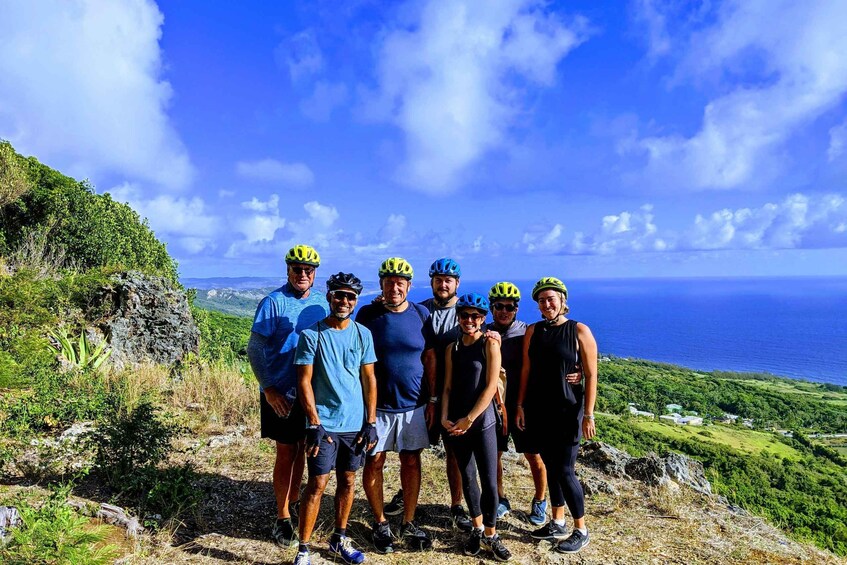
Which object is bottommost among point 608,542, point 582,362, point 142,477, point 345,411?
point 608,542

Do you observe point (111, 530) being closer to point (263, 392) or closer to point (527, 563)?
point (263, 392)

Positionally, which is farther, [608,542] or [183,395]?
[183,395]

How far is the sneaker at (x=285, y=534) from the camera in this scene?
3.96 metres

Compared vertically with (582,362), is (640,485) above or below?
below

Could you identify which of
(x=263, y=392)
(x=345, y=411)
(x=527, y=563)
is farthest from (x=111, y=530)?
(x=527, y=563)

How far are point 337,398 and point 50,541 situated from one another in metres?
1.92

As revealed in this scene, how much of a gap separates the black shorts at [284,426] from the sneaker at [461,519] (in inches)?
64.7

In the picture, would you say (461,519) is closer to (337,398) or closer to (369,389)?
(369,389)

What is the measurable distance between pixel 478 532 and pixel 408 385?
1.35 meters

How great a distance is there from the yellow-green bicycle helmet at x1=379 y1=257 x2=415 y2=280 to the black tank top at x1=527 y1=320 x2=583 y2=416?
3.96ft

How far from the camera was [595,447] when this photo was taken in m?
6.51

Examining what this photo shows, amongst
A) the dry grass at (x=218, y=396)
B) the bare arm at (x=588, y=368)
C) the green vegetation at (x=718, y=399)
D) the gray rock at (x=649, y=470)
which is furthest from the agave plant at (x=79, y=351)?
the green vegetation at (x=718, y=399)

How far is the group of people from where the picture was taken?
357 centimetres

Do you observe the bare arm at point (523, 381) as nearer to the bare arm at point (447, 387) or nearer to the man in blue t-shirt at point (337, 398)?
the bare arm at point (447, 387)
